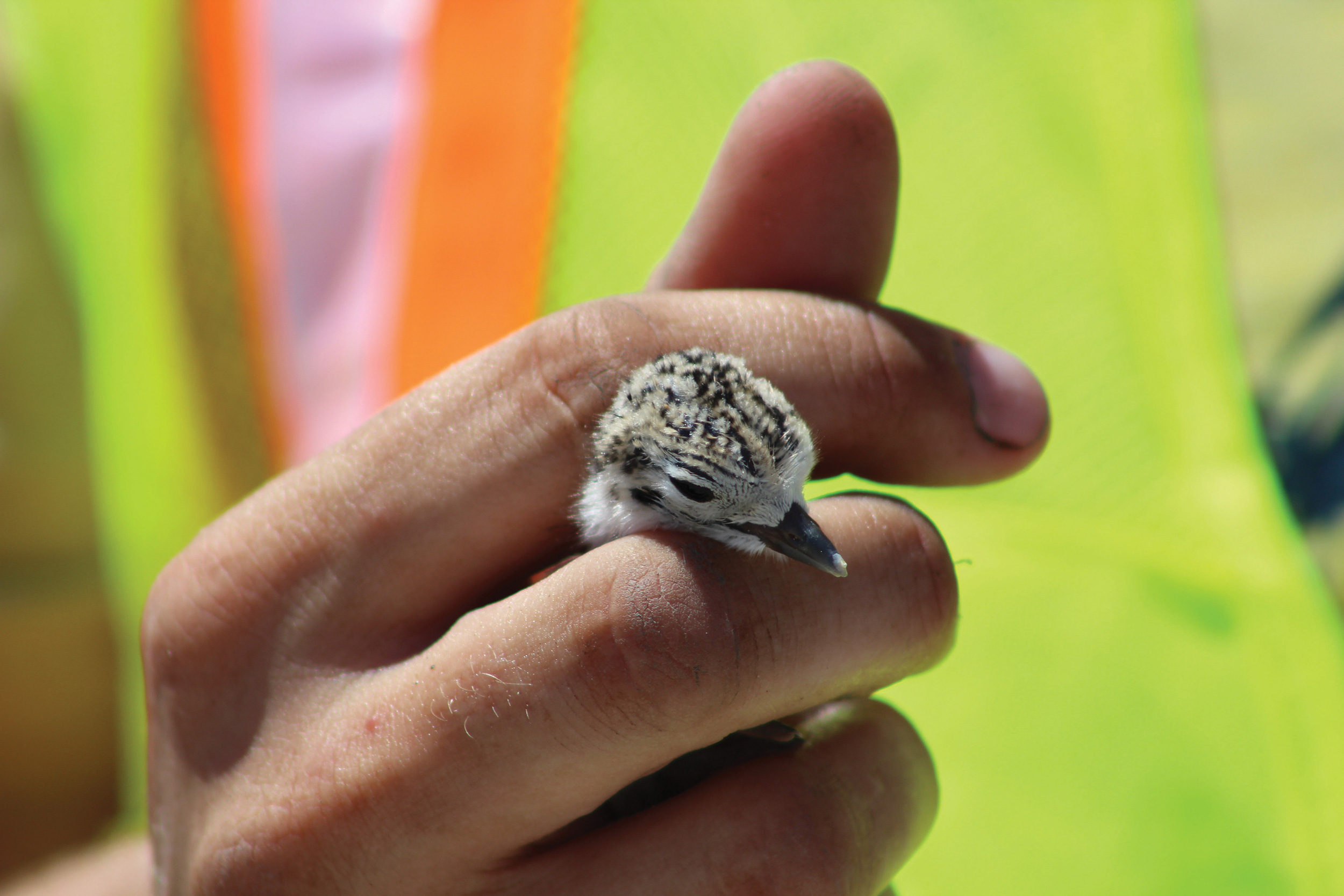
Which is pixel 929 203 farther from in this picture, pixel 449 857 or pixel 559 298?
pixel 449 857

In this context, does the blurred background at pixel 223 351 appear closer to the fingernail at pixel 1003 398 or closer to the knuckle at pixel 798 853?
the fingernail at pixel 1003 398

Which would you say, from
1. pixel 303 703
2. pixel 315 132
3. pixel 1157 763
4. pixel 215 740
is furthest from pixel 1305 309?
pixel 315 132

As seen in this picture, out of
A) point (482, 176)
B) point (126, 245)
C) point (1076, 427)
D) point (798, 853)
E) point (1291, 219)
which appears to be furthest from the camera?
point (126, 245)

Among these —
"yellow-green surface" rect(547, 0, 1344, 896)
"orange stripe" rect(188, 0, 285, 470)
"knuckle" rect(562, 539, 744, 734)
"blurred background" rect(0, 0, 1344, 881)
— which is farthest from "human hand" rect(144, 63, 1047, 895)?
"orange stripe" rect(188, 0, 285, 470)

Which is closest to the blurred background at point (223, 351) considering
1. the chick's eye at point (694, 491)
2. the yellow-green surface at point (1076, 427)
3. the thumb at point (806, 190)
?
the yellow-green surface at point (1076, 427)

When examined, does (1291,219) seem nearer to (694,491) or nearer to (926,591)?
(926,591)

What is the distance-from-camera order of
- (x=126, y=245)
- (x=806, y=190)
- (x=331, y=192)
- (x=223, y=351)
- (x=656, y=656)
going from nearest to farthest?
(x=656, y=656)
(x=806, y=190)
(x=331, y=192)
(x=223, y=351)
(x=126, y=245)

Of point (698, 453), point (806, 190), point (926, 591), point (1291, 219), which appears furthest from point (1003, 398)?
point (1291, 219)
